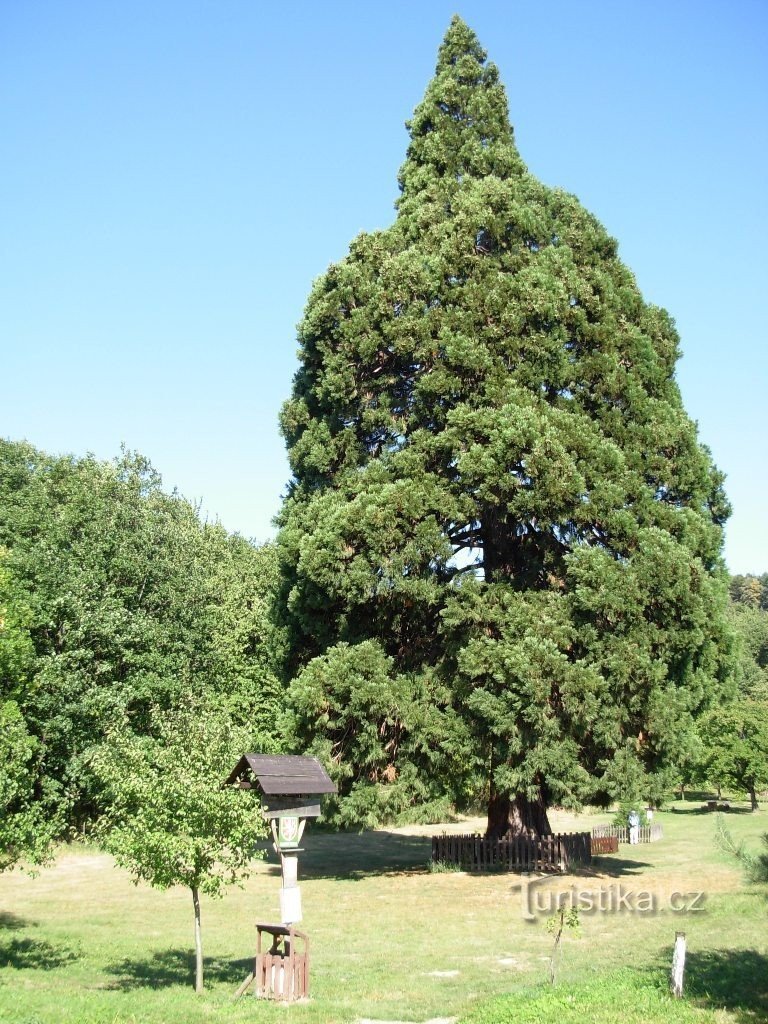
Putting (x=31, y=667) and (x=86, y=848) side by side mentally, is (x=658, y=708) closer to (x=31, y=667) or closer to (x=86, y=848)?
(x=31, y=667)

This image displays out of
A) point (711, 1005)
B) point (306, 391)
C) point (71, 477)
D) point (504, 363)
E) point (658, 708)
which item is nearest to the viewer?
point (711, 1005)

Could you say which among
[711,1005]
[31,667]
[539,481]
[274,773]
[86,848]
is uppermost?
[539,481]

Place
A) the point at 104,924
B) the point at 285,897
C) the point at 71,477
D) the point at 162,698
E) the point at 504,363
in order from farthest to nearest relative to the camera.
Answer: the point at 71,477 < the point at 162,698 < the point at 504,363 < the point at 104,924 < the point at 285,897

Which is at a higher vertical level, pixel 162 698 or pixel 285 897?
pixel 162 698

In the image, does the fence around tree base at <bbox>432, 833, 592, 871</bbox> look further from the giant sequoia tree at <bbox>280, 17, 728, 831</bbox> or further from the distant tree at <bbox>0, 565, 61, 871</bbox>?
the distant tree at <bbox>0, 565, 61, 871</bbox>

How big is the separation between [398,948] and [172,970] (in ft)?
12.2

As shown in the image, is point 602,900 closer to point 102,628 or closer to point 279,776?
point 279,776

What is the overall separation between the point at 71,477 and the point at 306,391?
53.1 feet

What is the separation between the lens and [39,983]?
40.5ft

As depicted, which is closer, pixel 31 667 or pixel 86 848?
pixel 31 667

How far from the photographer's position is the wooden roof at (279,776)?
12.6 m

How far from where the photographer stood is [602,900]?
18.9 m

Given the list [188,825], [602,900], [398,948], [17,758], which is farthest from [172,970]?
[602,900]

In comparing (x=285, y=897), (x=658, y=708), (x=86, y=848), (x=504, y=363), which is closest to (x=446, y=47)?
(x=504, y=363)
